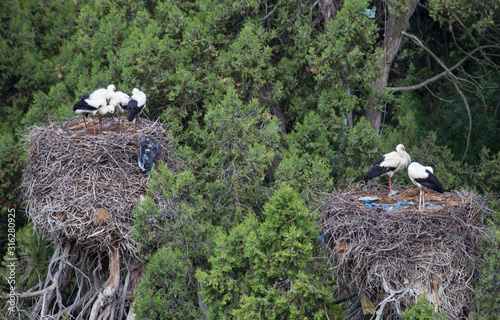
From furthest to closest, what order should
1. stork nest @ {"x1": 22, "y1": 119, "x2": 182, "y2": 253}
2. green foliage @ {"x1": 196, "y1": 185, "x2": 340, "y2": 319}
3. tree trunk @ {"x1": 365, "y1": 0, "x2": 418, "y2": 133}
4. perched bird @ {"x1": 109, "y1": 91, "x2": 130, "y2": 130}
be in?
1. tree trunk @ {"x1": 365, "y1": 0, "x2": 418, "y2": 133}
2. perched bird @ {"x1": 109, "y1": 91, "x2": 130, "y2": 130}
3. stork nest @ {"x1": 22, "y1": 119, "x2": 182, "y2": 253}
4. green foliage @ {"x1": 196, "y1": 185, "x2": 340, "y2": 319}

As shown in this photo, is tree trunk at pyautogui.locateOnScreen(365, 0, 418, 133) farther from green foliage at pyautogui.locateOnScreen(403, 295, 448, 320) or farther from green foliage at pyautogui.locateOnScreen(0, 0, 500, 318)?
green foliage at pyautogui.locateOnScreen(403, 295, 448, 320)

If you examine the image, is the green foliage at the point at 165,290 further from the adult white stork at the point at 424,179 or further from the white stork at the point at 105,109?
the adult white stork at the point at 424,179

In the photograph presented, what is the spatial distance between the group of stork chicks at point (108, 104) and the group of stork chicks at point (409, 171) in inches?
146

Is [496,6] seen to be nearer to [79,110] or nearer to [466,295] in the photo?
[466,295]

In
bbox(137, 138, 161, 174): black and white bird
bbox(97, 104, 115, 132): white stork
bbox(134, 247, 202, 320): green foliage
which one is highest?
bbox(97, 104, 115, 132): white stork

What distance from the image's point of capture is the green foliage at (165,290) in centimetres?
810

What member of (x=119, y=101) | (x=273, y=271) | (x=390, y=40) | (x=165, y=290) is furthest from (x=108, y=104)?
(x=390, y=40)

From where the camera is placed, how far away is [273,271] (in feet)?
24.4

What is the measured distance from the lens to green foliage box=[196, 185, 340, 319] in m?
7.33

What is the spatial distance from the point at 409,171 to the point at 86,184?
4.62m

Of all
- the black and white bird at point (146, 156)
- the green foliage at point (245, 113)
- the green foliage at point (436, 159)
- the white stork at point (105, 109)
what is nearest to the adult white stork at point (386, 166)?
the green foliage at point (245, 113)

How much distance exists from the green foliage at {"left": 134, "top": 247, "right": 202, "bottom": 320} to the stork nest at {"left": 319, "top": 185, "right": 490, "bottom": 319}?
2.42 m

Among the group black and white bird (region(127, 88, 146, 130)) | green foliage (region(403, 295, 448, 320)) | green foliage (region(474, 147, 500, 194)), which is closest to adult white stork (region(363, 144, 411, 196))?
green foliage (region(403, 295, 448, 320))

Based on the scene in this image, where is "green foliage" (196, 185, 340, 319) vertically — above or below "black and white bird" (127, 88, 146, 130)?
below
